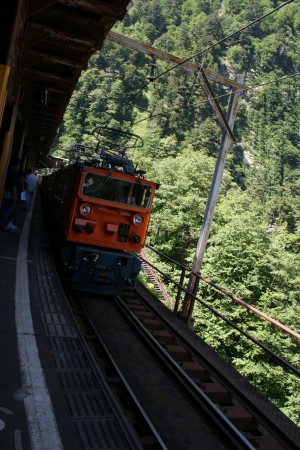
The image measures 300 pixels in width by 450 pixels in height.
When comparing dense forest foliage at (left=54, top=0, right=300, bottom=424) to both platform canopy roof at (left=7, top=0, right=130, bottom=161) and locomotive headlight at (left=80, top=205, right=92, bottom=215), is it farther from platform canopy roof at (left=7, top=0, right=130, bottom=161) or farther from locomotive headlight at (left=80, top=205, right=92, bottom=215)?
locomotive headlight at (left=80, top=205, right=92, bottom=215)

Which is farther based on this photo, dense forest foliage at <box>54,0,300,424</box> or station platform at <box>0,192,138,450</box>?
dense forest foliage at <box>54,0,300,424</box>

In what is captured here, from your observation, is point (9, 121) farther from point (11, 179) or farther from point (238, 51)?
point (238, 51)

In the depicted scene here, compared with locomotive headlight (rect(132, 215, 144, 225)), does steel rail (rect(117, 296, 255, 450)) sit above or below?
below

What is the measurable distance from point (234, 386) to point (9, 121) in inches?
291

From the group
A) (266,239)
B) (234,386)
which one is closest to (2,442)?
(234,386)

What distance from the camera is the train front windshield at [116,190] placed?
334 inches

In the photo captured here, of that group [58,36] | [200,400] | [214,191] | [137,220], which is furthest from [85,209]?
[200,400]

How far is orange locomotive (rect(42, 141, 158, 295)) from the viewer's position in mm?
8305

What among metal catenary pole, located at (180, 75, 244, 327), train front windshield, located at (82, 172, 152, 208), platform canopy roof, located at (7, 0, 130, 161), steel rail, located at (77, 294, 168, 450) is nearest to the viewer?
steel rail, located at (77, 294, 168, 450)

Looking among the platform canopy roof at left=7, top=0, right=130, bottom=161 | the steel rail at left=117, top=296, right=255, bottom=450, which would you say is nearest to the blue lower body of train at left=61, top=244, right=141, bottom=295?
the steel rail at left=117, top=296, right=255, bottom=450

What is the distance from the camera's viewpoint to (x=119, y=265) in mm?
8570

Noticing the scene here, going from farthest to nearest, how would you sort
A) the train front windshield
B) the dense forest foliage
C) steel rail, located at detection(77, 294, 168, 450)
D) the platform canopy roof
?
the dense forest foliage, the train front windshield, the platform canopy roof, steel rail, located at detection(77, 294, 168, 450)

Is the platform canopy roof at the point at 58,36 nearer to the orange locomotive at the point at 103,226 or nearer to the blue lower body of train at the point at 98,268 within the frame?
the orange locomotive at the point at 103,226

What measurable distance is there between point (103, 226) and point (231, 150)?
99.8m
